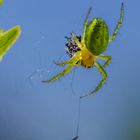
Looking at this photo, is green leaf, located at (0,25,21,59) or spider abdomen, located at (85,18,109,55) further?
spider abdomen, located at (85,18,109,55)

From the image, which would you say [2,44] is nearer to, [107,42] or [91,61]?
[107,42]

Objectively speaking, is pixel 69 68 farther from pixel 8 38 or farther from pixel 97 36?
pixel 8 38

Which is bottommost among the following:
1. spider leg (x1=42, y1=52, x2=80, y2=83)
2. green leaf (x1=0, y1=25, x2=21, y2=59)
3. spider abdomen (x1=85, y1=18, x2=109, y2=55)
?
spider leg (x1=42, y1=52, x2=80, y2=83)

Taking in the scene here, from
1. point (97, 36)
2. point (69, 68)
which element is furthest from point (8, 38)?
point (69, 68)

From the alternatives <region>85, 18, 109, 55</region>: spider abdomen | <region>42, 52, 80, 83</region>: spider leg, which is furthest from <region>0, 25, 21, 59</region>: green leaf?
<region>42, 52, 80, 83</region>: spider leg

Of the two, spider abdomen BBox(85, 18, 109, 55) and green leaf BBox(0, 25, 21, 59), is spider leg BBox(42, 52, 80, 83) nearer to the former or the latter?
spider abdomen BBox(85, 18, 109, 55)

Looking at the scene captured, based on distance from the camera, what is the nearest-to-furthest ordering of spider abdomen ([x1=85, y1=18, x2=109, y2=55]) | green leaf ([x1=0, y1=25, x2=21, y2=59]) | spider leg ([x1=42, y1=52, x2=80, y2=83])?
1. green leaf ([x1=0, y1=25, x2=21, y2=59])
2. spider abdomen ([x1=85, y1=18, x2=109, y2=55])
3. spider leg ([x1=42, y1=52, x2=80, y2=83])

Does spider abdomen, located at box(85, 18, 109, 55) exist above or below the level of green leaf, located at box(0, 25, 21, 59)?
below

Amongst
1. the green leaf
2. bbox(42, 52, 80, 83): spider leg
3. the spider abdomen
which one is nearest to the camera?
the green leaf

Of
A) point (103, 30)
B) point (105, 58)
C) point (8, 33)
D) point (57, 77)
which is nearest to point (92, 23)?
point (103, 30)

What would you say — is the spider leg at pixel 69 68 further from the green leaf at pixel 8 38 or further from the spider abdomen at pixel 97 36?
the green leaf at pixel 8 38
